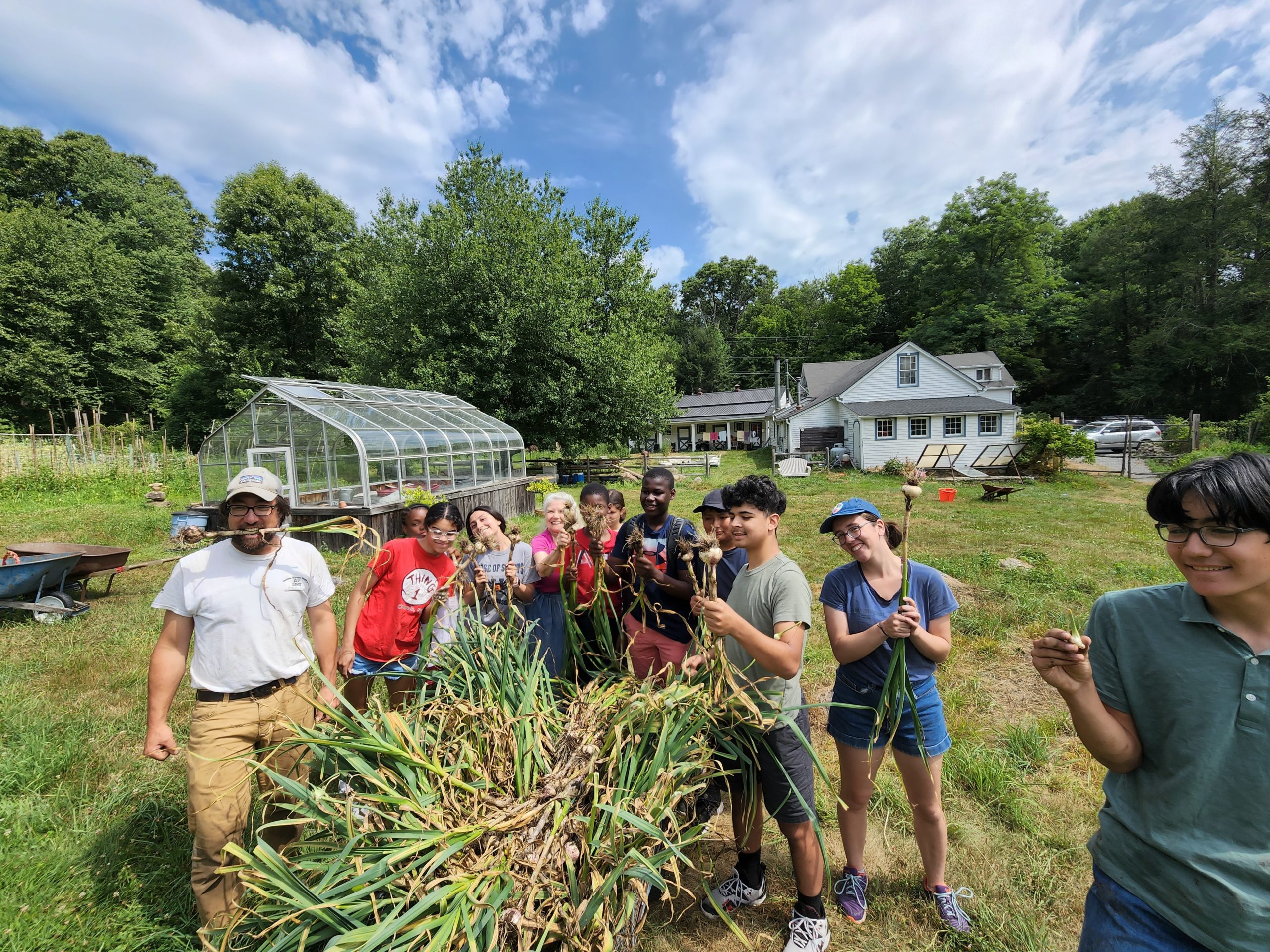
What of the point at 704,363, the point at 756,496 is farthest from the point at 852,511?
the point at 704,363

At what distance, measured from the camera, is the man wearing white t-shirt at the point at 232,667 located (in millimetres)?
2025

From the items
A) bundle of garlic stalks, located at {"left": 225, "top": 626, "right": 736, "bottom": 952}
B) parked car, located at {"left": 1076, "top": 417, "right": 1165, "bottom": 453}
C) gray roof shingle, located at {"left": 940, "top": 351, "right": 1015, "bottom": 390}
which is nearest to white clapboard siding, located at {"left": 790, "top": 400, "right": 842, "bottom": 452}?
gray roof shingle, located at {"left": 940, "top": 351, "right": 1015, "bottom": 390}

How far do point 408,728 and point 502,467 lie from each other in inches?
533

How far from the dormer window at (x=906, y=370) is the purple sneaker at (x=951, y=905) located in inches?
1065

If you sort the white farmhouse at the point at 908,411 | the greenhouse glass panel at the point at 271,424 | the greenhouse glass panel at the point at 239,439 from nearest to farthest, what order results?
the greenhouse glass panel at the point at 271,424
the greenhouse glass panel at the point at 239,439
the white farmhouse at the point at 908,411

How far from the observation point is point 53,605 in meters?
5.77

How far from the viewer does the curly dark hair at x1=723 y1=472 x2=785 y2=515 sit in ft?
7.09

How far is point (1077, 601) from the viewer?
20.4 ft

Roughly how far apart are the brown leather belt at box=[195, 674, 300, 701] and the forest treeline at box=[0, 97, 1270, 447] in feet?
49.5

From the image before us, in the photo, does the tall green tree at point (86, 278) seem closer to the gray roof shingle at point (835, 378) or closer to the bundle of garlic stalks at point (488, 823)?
the gray roof shingle at point (835, 378)

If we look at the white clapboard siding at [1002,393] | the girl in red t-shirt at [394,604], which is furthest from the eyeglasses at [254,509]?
the white clapboard siding at [1002,393]

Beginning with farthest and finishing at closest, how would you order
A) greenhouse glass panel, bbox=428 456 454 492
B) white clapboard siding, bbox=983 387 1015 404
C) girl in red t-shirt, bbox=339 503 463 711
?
1. white clapboard siding, bbox=983 387 1015 404
2. greenhouse glass panel, bbox=428 456 454 492
3. girl in red t-shirt, bbox=339 503 463 711

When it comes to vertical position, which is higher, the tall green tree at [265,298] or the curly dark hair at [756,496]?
the tall green tree at [265,298]

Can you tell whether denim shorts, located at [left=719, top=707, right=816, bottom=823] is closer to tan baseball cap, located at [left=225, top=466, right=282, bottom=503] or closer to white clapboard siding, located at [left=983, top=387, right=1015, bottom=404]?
tan baseball cap, located at [left=225, top=466, right=282, bottom=503]
